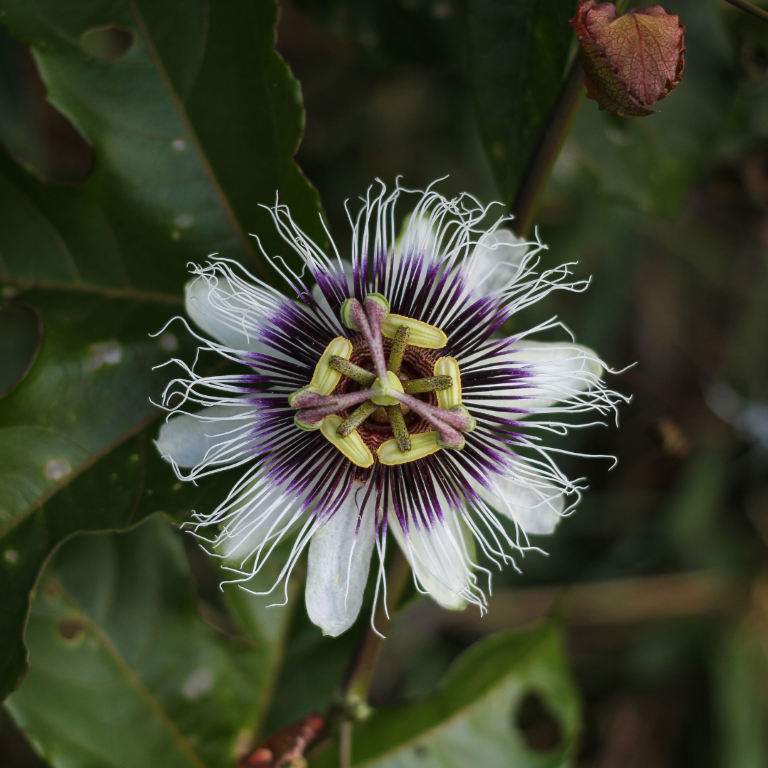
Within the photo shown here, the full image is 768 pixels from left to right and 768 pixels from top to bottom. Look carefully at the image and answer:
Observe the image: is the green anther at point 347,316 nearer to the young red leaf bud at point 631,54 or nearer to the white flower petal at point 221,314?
the white flower petal at point 221,314

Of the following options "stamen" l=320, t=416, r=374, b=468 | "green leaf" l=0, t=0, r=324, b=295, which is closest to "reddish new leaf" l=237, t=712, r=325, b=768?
"stamen" l=320, t=416, r=374, b=468

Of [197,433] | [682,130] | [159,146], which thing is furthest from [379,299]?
[682,130]

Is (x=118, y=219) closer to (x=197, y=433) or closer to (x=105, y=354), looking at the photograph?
(x=105, y=354)

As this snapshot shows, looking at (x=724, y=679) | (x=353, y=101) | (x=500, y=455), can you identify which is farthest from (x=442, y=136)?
(x=724, y=679)

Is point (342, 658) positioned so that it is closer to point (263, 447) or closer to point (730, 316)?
point (263, 447)

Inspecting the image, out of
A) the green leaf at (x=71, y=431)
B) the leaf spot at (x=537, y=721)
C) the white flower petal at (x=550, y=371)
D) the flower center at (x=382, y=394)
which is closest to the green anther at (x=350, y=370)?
the flower center at (x=382, y=394)

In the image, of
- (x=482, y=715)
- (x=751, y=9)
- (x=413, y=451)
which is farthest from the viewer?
(x=482, y=715)

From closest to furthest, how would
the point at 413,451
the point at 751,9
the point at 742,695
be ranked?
the point at 751,9 < the point at 413,451 < the point at 742,695
